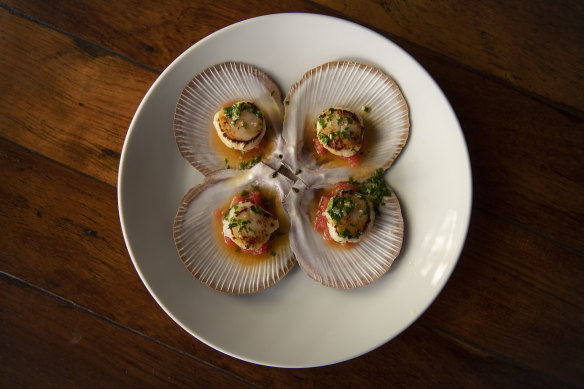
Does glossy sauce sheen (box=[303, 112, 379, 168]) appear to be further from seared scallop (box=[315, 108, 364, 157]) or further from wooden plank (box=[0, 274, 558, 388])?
wooden plank (box=[0, 274, 558, 388])

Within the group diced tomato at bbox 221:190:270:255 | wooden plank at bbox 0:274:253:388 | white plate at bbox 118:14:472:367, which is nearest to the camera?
white plate at bbox 118:14:472:367

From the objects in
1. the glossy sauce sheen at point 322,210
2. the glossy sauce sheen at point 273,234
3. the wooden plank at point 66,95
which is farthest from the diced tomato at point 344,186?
the wooden plank at point 66,95

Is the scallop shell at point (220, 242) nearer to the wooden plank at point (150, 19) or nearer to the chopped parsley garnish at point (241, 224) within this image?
the chopped parsley garnish at point (241, 224)

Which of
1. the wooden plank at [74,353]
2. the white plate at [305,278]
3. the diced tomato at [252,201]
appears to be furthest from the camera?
the wooden plank at [74,353]

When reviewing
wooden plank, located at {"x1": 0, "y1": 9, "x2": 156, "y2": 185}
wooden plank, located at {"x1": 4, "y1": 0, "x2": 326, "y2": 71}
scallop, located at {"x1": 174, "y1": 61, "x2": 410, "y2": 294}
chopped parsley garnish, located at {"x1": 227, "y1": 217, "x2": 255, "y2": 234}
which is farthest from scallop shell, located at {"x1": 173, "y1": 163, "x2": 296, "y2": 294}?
wooden plank, located at {"x1": 4, "y1": 0, "x2": 326, "y2": 71}

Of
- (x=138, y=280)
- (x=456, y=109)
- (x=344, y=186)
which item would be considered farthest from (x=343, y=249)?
(x=138, y=280)

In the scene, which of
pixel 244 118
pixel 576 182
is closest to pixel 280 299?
pixel 244 118
